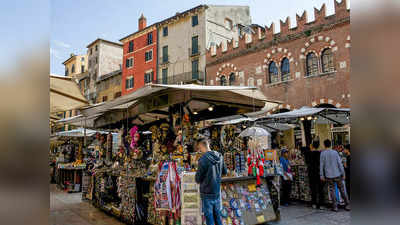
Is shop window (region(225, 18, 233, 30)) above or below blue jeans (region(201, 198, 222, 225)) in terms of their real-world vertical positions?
above

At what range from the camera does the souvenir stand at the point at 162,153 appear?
176 inches

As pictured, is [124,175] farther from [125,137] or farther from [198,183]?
[198,183]

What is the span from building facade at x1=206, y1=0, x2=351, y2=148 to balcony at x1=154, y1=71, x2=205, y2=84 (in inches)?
134

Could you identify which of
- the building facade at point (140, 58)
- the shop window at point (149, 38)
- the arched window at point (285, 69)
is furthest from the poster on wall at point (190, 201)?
the shop window at point (149, 38)

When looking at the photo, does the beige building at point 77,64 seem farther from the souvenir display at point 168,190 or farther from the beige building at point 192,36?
the souvenir display at point 168,190

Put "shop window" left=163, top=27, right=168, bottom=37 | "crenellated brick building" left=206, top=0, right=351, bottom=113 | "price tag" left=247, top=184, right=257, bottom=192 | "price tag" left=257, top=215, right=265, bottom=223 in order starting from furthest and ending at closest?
1. "shop window" left=163, top=27, right=168, bottom=37
2. "crenellated brick building" left=206, top=0, right=351, bottom=113
3. "price tag" left=247, top=184, right=257, bottom=192
4. "price tag" left=257, top=215, right=265, bottom=223

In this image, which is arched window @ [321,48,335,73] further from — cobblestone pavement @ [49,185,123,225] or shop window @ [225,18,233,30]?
cobblestone pavement @ [49,185,123,225]

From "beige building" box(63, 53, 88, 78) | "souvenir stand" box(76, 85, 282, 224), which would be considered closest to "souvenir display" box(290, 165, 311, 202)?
"souvenir stand" box(76, 85, 282, 224)

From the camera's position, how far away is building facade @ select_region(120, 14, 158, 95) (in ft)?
87.7

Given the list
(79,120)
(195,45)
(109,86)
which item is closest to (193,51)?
(195,45)

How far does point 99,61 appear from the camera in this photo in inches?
1309

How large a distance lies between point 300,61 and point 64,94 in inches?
539
